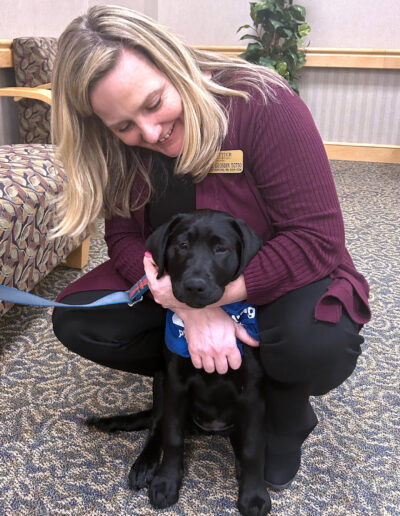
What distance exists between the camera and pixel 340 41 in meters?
4.91

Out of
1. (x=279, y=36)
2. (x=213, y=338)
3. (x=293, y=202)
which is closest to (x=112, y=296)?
(x=213, y=338)

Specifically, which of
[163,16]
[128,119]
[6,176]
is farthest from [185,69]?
[163,16]

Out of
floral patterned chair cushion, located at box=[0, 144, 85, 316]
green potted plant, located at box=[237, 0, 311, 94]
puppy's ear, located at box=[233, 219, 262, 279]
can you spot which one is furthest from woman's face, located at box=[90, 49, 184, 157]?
green potted plant, located at box=[237, 0, 311, 94]

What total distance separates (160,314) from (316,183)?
0.51m

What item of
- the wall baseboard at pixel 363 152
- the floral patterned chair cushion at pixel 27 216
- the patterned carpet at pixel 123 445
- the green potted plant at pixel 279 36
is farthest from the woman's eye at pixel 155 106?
the wall baseboard at pixel 363 152

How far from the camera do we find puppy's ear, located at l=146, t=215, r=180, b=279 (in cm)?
109

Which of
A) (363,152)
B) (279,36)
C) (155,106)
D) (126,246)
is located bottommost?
(363,152)

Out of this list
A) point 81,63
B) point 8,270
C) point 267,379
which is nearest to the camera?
point 81,63

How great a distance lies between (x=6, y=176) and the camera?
5.69 ft

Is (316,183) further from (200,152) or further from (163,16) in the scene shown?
(163,16)

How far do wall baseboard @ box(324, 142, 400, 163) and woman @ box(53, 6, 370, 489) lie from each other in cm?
434

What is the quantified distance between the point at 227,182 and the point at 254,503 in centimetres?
71

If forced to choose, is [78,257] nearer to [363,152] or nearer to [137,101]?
[137,101]

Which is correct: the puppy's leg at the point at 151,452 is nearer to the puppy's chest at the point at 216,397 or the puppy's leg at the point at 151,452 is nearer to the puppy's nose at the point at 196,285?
the puppy's chest at the point at 216,397
